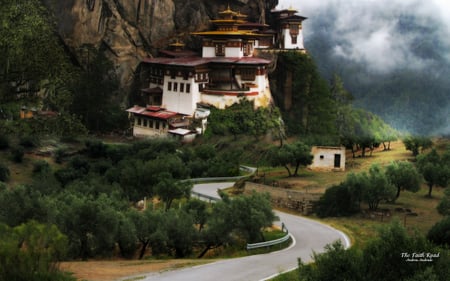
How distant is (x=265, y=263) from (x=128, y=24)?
42.1 metres

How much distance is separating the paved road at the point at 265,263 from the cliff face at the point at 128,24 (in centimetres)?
3446

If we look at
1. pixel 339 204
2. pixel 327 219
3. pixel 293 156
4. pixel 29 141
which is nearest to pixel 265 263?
pixel 327 219

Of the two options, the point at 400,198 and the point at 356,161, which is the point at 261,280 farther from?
the point at 356,161

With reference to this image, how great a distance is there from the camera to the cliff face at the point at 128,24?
191 feet

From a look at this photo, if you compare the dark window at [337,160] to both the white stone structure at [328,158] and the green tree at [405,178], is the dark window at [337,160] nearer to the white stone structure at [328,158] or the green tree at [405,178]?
the white stone structure at [328,158]

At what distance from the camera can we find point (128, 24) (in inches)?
2354

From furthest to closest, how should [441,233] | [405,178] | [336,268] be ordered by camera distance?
[405,178] < [441,233] < [336,268]

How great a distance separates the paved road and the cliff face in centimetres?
3446

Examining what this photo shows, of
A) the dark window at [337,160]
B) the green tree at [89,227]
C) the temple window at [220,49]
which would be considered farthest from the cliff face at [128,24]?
the green tree at [89,227]

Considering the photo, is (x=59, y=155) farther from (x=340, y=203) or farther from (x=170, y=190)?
(x=340, y=203)

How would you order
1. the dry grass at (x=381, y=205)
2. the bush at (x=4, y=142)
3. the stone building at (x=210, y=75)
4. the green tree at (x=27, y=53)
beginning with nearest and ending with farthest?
1. the dry grass at (x=381, y=205)
2. the green tree at (x=27, y=53)
3. the bush at (x=4, y=142)
4. the stone building at (x=210, y=75)

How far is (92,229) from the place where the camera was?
23578 millimetres

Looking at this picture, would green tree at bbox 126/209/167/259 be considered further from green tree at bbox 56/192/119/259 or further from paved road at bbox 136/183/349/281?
paved road at bbox 136/183/349/281

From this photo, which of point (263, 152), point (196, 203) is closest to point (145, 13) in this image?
point (263, 152)
